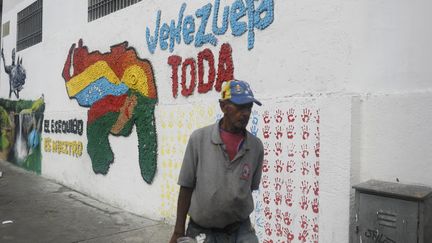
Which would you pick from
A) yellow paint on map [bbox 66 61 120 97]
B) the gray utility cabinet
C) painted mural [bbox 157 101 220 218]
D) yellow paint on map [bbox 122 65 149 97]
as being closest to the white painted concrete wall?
painted mural [bbox 157 101 220 218]

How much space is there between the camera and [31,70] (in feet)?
37.6

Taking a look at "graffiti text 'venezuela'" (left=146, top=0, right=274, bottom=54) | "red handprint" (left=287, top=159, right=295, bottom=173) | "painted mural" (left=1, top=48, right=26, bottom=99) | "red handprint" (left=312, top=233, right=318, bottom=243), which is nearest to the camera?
"red handprint" (left=312, top=233, right=318, bottom=243)

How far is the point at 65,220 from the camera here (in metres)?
6.61

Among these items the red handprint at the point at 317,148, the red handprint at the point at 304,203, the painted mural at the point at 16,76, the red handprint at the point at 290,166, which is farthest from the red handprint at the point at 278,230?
the painted mural at the point at 16,76

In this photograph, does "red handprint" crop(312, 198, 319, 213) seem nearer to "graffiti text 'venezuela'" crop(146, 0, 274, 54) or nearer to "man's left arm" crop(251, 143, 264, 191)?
"man's left arm" crop(251, 143, 264, 191)

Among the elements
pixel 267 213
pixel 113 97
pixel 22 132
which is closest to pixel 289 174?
pixel 267 213

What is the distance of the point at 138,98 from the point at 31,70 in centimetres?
576

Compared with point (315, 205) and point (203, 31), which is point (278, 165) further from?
point (203, 31)

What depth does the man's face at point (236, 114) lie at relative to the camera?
274 cm

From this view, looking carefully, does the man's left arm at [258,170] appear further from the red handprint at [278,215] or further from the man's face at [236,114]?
the red handprint at [278,215]

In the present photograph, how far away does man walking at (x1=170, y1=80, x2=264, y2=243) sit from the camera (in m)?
2.69

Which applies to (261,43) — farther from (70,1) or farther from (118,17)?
(70,1)

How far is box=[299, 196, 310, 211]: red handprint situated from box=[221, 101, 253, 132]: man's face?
6.15 feet

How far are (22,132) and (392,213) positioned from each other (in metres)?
11.1
